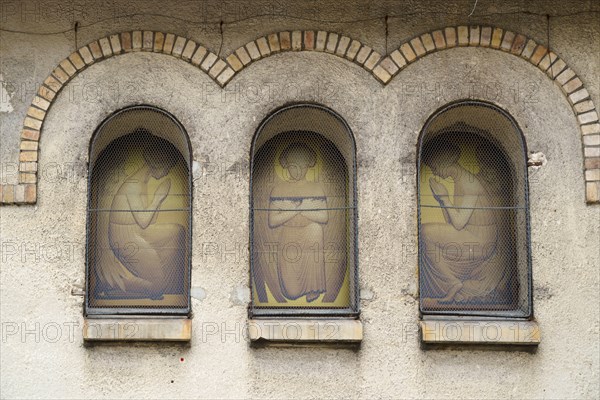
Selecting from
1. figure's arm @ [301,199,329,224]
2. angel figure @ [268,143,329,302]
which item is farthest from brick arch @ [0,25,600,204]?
figure's arm @ [301,199,329,224]

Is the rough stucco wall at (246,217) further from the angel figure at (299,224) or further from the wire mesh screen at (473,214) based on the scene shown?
the angel figure at (299,224)

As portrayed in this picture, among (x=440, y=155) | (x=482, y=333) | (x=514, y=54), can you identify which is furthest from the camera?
(x=440, y=155)

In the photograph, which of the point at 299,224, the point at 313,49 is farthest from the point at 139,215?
the point at 313,49

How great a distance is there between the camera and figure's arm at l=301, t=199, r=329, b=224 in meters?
6.16

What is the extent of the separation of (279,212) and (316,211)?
0.91 feet

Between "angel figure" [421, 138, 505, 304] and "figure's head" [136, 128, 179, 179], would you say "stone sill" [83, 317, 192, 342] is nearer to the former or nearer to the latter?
"figure's head" [136, 128, 179, 179]

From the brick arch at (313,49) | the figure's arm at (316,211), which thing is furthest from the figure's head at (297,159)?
the brick arch at (313,49)

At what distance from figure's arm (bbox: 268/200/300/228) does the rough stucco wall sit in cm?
38

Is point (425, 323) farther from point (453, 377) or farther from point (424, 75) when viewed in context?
point (424, 75)

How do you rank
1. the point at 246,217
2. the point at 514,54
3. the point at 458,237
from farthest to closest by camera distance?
the point at 458,237 < the point at 514,54 < the point at 246,217

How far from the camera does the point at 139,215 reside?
20.2 ft

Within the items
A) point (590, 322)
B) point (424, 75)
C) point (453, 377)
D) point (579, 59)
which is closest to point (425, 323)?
point (453, 377)

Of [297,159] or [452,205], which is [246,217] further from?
[452,205]

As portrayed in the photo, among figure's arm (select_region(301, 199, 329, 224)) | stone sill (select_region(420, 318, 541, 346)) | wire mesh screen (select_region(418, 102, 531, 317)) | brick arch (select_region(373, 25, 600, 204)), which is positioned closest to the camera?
stone sill (select_region(420, 318, 541, 346))
